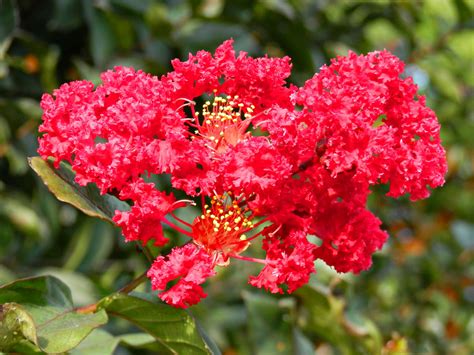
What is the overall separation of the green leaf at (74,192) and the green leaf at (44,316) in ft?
0.55

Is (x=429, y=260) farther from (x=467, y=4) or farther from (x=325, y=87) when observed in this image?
(x=325, y=87)

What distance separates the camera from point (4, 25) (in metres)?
2.47

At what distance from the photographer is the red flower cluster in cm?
138

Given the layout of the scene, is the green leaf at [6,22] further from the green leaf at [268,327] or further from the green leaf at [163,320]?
the green leaf at [163,320]

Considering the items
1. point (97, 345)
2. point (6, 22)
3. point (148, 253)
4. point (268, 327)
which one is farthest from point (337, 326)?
point (6, 22)

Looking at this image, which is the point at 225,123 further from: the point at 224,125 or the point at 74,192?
the point at 74,192

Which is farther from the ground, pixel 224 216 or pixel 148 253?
pixel 224 216

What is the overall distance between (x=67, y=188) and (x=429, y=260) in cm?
264

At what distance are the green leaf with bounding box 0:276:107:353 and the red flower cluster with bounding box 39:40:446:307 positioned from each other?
16 cm

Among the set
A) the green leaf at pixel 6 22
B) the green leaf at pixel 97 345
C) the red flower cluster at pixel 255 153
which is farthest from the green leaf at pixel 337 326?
the green leaf at pixel 6 22

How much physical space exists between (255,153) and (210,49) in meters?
1.34

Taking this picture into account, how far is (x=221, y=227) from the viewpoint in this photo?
147 centimetres

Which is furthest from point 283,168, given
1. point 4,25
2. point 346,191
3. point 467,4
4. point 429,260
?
point 429,260

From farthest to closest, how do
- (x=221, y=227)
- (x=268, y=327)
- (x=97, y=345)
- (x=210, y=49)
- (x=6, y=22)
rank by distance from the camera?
(x=210, y=49)
(x=6, y=22)
(x=268, y=327)
(x=97, y=345)
(x=221, y=227)
